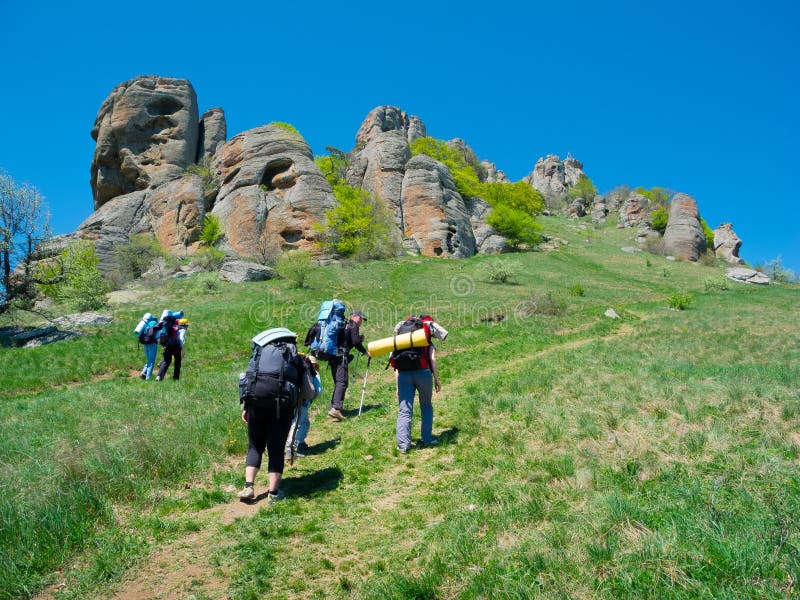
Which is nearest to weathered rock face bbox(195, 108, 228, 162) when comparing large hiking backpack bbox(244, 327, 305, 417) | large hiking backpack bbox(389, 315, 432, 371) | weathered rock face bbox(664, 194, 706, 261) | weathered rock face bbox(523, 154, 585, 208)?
weathered rock face bbox(664, 194, 706, 261)

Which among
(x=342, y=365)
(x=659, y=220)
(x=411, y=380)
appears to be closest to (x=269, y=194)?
(x=342, y=365)

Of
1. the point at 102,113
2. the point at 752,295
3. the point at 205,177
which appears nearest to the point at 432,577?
the point at 752,295

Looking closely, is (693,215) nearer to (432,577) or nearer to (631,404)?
(631,404)

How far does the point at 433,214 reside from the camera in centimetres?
4972

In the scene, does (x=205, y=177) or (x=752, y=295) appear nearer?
(x=752, y=295)

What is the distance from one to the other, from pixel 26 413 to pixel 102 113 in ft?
210

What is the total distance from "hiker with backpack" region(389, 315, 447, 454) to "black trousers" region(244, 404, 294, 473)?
2235 millimetres

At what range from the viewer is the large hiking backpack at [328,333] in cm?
990

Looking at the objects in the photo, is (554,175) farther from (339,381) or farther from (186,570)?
(186,570)

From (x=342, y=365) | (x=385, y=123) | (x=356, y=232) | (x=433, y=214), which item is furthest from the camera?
(x=385, y=123)

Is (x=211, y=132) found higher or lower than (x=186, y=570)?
higher

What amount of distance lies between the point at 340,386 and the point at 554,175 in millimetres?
124185

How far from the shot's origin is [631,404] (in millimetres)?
7438

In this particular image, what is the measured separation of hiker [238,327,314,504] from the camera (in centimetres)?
562
